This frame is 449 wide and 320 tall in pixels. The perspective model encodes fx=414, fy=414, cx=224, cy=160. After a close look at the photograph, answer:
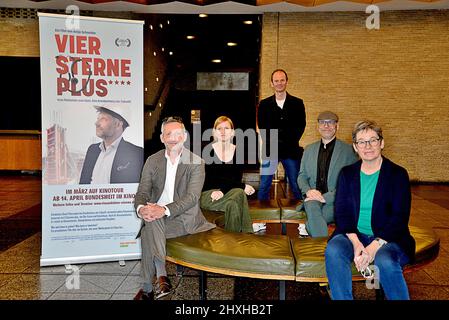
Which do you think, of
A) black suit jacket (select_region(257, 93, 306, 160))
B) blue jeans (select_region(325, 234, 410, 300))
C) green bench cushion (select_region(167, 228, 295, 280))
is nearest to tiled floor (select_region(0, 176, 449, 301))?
green bench cushion (select_region(167, 228, 295, 280))

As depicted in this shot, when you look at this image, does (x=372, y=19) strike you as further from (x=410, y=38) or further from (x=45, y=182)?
(x=45, y=182)

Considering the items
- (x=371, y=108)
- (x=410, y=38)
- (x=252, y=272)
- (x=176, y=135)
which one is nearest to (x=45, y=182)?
(x=176, y=135)

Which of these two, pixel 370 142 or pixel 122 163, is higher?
pixel 370 142

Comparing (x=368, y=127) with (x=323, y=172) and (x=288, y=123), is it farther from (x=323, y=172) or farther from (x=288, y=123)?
(x=288, y=123)

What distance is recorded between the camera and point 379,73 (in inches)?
401

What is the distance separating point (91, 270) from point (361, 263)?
244 cm

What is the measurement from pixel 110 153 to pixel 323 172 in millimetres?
2072

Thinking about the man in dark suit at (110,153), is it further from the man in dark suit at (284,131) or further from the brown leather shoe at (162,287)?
the man in dark suit at (284,131)

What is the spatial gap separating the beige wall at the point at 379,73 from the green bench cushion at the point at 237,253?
302 inches

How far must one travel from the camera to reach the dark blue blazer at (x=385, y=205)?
2.62 m

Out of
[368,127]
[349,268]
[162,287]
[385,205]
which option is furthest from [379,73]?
[162,287]

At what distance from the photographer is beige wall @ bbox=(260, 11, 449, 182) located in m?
10.0

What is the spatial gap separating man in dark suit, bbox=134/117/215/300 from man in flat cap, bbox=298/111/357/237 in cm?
97

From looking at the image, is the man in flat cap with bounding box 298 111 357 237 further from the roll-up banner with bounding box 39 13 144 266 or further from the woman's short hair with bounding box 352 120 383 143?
the roll-up banner with bounding box 39 13 144 266
